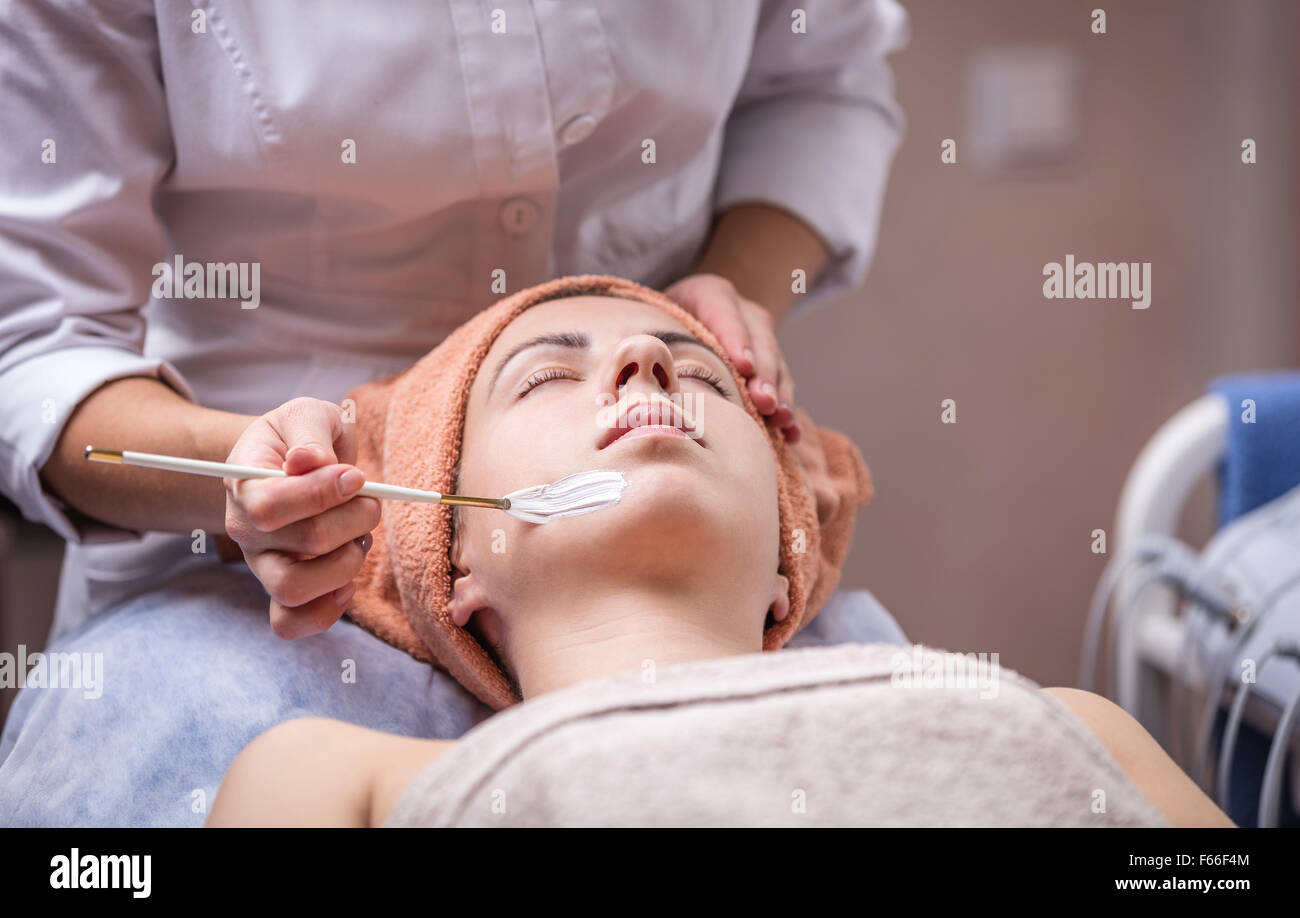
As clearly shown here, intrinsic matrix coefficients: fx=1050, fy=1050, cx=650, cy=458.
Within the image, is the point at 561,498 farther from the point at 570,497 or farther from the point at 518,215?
the point at 518,215

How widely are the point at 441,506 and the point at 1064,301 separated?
1156 millimetres

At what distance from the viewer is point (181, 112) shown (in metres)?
0.78

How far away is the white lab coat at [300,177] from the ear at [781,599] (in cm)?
34

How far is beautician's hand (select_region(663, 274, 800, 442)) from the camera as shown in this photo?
0.86 metres

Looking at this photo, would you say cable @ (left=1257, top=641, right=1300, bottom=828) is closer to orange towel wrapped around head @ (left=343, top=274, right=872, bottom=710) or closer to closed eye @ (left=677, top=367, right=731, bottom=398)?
orange towel wrapped around head @ (left=343, top=274, right=872, bottom=710)

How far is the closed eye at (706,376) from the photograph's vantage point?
0.79 meters

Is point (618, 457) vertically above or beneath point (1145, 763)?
above

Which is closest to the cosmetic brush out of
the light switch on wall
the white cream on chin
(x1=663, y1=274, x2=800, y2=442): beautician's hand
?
the white cream on chin

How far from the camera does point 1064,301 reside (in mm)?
1585

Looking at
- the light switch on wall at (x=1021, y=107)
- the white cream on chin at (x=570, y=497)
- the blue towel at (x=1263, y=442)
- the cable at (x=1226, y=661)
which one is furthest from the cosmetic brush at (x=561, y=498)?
the light switch on wall at (x=1021, y=107)

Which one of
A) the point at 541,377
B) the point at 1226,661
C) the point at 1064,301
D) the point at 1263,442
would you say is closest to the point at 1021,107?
the point at 1064,301

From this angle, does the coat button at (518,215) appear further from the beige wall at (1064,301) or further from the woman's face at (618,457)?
the beige wall at (1064,301)

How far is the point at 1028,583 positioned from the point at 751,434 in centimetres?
71
